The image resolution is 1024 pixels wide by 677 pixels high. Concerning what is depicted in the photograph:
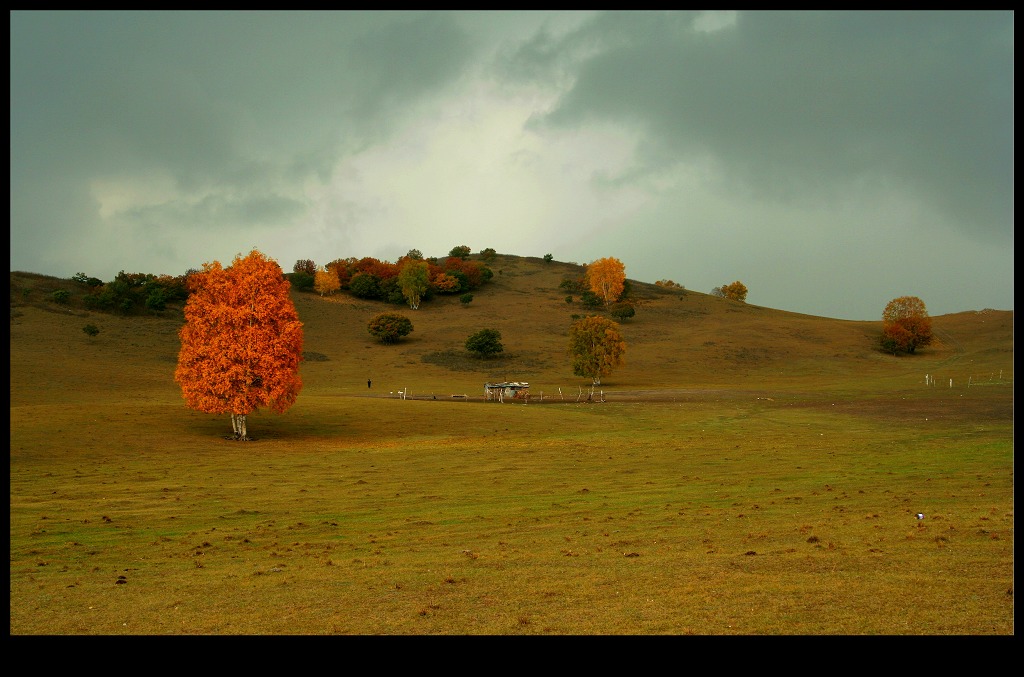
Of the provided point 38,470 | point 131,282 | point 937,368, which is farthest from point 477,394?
point 131,282

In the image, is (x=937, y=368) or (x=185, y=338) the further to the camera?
(x=937, y=368)

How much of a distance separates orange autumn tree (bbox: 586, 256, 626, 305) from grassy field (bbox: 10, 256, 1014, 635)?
91915 mm

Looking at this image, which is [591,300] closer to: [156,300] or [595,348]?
[595,348]

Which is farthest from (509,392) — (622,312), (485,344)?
(622,312)

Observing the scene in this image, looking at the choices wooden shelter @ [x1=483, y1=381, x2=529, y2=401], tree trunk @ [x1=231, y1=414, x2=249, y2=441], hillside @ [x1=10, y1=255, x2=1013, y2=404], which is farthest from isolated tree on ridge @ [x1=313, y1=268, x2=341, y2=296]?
tree trunk @ [x1=231, y1=414, x2=249, y2=441]

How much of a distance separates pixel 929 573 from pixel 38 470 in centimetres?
2914

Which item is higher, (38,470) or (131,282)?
(131,282)

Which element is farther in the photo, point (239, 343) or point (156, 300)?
point (156, 300)

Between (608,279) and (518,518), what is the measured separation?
13658 centimetres

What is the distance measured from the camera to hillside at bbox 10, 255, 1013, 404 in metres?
82.1

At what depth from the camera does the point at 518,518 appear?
17.8 metres

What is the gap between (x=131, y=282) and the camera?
124 m
